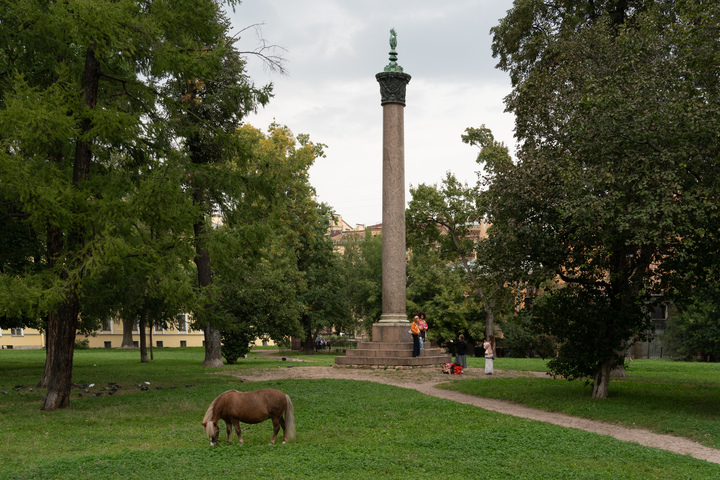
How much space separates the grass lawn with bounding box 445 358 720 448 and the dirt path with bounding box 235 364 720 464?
403mm

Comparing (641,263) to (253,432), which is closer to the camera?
(253,432)

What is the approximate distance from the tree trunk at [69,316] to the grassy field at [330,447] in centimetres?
54

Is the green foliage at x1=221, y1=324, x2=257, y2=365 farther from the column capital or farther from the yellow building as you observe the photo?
the yellow building

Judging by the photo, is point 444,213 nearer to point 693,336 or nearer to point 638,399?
point 693,336

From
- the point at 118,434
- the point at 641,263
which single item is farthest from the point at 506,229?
the point at 118,434

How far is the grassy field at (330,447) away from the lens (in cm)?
811

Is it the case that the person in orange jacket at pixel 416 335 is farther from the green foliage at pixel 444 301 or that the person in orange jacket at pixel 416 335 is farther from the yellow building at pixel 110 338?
the yellow building at pixel 110 338

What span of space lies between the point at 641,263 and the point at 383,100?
14.9m

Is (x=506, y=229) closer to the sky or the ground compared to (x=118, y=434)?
closer to the sky

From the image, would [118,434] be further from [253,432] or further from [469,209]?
[469,209]

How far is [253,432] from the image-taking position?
1064 centimetres

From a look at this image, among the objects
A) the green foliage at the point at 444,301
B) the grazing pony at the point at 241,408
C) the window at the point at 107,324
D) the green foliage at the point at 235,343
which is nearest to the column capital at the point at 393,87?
the green foliage at the point at 235,343

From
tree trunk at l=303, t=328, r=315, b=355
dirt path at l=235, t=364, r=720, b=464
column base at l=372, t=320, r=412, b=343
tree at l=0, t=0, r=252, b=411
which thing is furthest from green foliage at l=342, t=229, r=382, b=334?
tree at l=0, t=0, r=252, b=411

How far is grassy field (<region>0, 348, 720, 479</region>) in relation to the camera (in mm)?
8109
